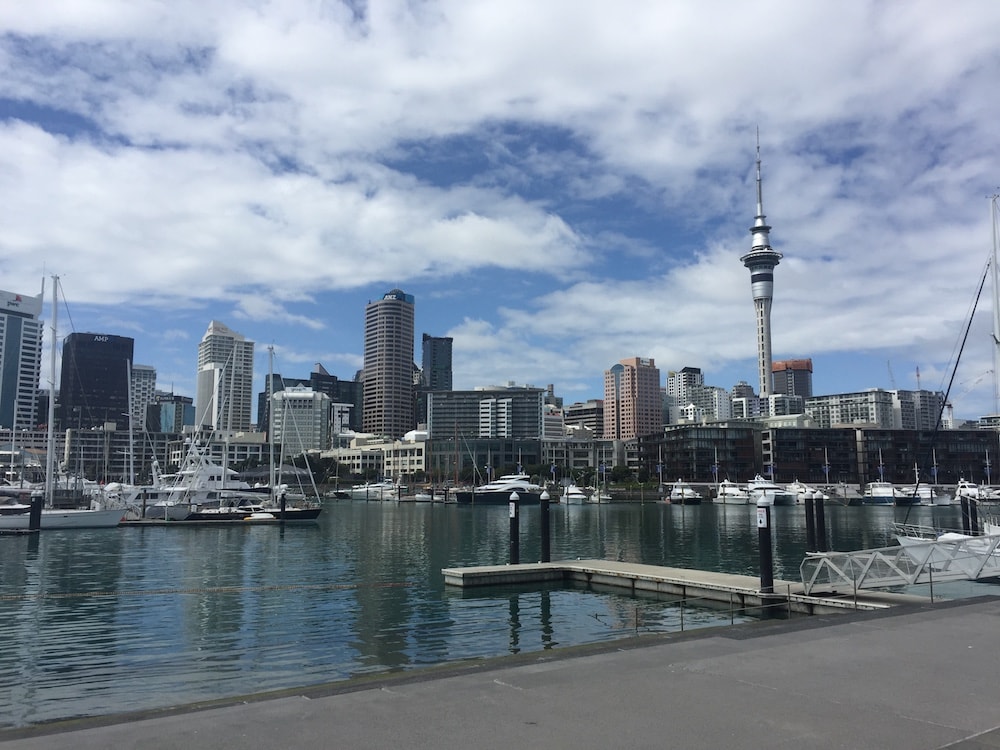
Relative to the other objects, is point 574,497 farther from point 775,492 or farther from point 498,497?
point 775,492

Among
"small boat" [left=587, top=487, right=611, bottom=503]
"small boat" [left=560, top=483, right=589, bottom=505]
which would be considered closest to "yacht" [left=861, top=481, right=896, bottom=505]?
"small boat" [left=587, top=487, right=611, bottom=503]

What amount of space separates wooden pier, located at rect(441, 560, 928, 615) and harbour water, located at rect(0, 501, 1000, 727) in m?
1.00

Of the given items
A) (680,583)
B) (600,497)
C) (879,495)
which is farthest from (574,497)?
(680,583)

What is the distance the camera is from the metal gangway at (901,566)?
23.6 metres

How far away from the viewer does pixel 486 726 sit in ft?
31.3

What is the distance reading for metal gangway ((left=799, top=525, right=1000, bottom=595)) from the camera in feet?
77.5

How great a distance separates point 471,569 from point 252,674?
1647cm

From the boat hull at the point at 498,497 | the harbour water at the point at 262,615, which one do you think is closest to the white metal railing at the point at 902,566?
the harbour water at the point at 262,615

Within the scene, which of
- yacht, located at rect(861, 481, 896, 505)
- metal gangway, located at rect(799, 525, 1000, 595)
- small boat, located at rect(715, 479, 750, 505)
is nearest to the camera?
metal gangway, located at rect(799, 525, 1000, 595)

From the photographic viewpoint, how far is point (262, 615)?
28.1 metres

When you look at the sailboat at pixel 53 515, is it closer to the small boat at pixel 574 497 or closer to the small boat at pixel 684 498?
the small boat at pixel 574 497

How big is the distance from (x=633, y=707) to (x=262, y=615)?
827 inches

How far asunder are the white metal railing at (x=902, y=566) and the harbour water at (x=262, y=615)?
3.48 m

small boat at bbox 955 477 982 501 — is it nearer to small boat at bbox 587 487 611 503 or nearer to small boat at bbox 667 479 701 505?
small boat at bbox 667 479 701 505
